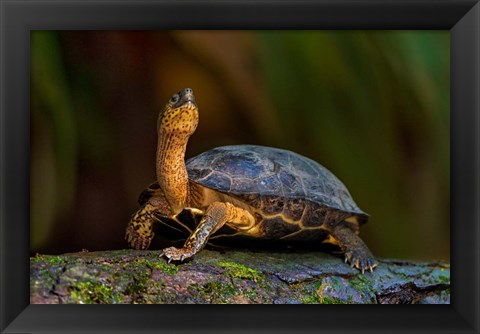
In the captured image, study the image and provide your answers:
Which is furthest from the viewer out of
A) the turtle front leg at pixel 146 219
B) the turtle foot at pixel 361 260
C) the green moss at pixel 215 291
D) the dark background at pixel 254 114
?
the dark background at pixel 254 114

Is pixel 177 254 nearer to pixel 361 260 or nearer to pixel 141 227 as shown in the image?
pixel 141 227

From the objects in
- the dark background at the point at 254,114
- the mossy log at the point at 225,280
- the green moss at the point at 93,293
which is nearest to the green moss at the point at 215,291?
the mossy log at the point at 225,280

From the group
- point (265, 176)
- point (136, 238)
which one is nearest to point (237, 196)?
point (265, 176)

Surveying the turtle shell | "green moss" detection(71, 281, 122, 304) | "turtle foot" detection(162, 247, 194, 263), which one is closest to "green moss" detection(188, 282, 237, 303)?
"turtle foot" detection(162, 247, 194, 263)

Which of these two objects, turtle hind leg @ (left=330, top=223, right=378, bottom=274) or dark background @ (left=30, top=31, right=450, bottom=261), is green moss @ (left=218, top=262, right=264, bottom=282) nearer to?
turtle hind leg @ (left=330, top=223, right=378, bottom=274)

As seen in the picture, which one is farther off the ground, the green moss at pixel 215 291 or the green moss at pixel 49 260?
the green moss at pixel 49 260

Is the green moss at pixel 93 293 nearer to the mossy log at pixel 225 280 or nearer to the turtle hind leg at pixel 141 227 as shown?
the mossy log at pixel 225 280
